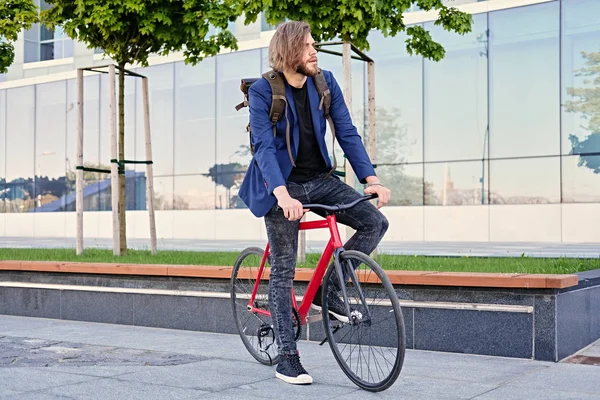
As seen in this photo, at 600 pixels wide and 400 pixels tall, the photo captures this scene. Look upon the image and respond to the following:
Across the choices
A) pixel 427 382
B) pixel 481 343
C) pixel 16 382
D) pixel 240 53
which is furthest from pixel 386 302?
pixel 240 53

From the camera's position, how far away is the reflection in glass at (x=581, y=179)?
2158 cm

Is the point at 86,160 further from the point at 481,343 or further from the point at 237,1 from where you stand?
the point at 481,343

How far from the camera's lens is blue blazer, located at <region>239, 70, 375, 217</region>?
4.49 m

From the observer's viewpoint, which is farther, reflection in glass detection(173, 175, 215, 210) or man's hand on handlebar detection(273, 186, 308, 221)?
reflection in glass detection(173, 175, 215, 210)

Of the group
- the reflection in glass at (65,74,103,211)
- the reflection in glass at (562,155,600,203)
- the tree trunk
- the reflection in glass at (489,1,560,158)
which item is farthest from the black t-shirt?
the reflection in glass at (65,74,103,211)

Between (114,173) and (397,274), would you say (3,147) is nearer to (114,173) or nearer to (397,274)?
(114,173)

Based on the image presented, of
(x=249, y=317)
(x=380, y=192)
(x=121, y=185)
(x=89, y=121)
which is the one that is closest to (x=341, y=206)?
(x=380, y=192)

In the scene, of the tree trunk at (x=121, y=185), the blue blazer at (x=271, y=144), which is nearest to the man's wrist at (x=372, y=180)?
the blue blazer at (x=271, y=144)

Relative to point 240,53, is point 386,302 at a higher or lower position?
lower

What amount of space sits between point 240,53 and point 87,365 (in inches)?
934

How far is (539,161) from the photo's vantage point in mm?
22531

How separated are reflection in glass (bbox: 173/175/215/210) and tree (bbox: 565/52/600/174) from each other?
1230 cm

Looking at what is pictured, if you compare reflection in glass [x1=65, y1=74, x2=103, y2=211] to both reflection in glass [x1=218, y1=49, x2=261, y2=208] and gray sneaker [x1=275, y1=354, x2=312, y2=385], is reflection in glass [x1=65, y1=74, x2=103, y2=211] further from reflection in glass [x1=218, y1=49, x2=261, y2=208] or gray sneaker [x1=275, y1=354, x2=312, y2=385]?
gray sneaker [x1=275, y1=354, x2=312, y2=385]

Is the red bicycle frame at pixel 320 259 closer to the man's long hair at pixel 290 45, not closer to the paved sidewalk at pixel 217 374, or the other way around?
the paved sidewalk at pixel 217 374
